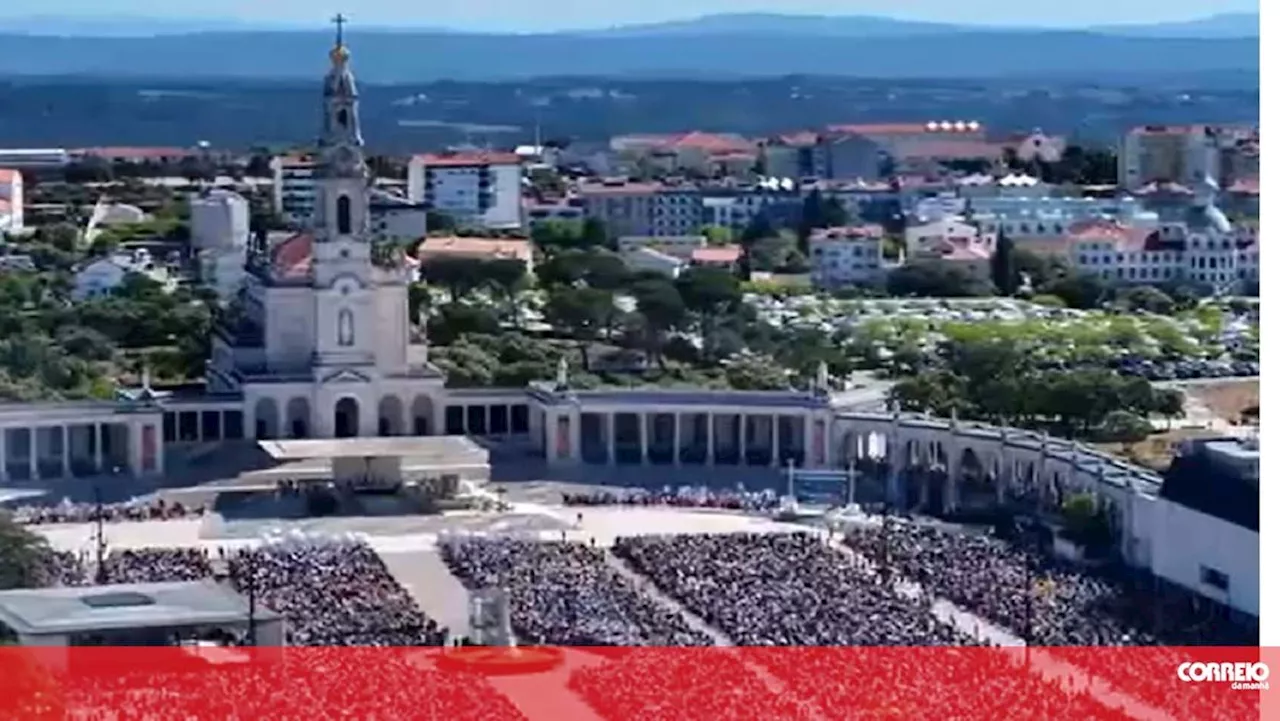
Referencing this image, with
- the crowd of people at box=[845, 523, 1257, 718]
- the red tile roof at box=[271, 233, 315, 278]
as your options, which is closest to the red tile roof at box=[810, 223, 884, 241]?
the red tile roof at box=[271, 233, 315, 278]

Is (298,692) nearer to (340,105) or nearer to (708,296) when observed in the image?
(340,105)

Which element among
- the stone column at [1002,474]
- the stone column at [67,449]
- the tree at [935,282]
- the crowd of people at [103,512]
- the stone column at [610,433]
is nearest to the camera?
the crowd of people at [103,512]

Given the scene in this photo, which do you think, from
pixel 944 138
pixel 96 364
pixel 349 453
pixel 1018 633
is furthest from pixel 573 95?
pixel 1018 633

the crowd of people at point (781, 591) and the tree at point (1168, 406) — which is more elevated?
the tree at point (1168, 406)

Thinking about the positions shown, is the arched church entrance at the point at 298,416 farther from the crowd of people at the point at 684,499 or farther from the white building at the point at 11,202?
the white building at the point at 11,202

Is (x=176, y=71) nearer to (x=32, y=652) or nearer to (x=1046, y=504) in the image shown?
(x=1046, y=504)

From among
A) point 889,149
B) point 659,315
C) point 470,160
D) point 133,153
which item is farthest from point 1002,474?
point 133,153

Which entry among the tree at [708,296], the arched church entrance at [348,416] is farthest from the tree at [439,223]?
the arched church entrance at [348,416]
